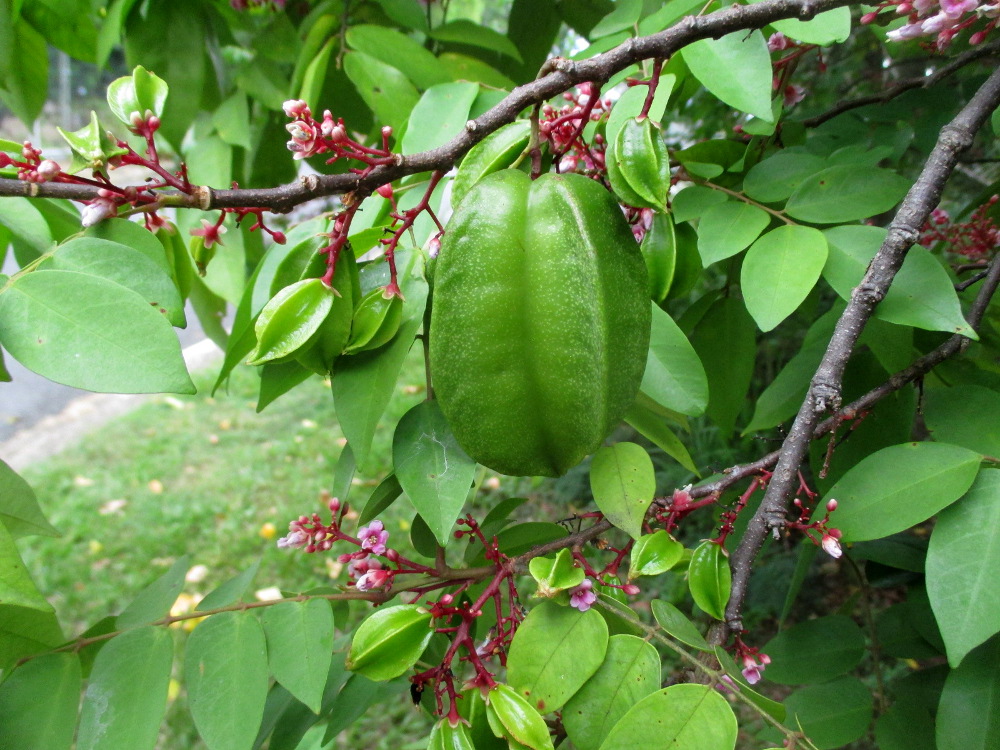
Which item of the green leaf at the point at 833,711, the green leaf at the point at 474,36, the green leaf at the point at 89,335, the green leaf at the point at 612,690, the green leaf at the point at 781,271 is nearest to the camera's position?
the green leaf at the point at 89,335

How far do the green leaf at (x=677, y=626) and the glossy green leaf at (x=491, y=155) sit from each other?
0.51 m

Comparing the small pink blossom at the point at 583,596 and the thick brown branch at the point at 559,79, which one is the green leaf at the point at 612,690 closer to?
the small pink blossom at the point at 583,596

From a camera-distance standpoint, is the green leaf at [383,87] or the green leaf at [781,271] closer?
the green leaf at [781,271]

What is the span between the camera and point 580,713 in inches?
28.4

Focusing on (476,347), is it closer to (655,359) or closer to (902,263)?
(655,359)

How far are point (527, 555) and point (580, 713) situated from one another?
0.19m

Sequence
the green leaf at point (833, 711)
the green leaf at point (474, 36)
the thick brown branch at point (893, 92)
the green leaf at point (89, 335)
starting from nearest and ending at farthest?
the green leaf at point (89, 335) → the green leaf at point (833, 711) → the thick brown branch at point (893, 92) → the green leaf at point (474, 36)

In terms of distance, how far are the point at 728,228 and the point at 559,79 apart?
0.37 m

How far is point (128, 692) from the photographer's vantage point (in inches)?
29.3

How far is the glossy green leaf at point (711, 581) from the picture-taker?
29.4 inches

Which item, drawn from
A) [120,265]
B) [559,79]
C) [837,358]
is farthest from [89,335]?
[837,358]

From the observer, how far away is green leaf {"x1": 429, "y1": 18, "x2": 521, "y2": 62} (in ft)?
4.57

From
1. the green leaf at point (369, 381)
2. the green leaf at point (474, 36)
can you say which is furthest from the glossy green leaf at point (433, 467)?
the green leaf at point (474, 36)

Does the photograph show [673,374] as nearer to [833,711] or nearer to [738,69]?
[738,69]
